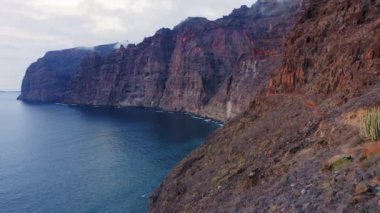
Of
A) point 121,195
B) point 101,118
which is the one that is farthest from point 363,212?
point 101,118

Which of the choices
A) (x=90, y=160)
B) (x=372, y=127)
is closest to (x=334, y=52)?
(x=372, y=127)

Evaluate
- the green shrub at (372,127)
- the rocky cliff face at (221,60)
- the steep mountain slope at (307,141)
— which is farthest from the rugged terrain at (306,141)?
the rocky cliff face at (221,60)

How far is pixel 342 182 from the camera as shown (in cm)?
1734

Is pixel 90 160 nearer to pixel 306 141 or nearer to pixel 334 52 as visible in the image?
pixel 334 52

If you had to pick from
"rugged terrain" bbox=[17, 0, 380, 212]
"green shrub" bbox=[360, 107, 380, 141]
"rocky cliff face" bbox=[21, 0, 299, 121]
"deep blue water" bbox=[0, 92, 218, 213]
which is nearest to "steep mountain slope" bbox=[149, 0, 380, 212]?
"rugged terrain" bbox=[17, 0, 380, 212]

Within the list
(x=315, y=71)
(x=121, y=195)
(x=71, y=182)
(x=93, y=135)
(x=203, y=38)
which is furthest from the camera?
(x=203, y=38)

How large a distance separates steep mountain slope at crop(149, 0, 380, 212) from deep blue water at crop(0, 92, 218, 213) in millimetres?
13521

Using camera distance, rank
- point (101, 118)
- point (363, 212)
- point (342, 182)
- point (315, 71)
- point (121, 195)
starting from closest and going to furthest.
Answer: point (363, 212) < point (342, 182) < point (315, 71) < point (121, 195) < point (101, 118)

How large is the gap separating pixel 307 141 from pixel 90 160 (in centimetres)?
6320

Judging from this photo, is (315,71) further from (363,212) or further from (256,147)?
(363,212)

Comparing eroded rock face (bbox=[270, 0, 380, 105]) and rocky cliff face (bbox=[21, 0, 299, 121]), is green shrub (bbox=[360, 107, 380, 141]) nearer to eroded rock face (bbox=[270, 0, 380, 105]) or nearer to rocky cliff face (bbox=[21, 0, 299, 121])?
eroded rock face (bbox=[270, 0, 380, 105])

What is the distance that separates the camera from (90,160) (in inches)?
3433

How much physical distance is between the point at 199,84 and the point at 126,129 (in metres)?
50.8

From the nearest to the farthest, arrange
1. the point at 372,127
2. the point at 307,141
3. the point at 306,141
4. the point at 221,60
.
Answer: the point at 372,127
the point at 307,141
the point at 306,141
the point at 221,60
